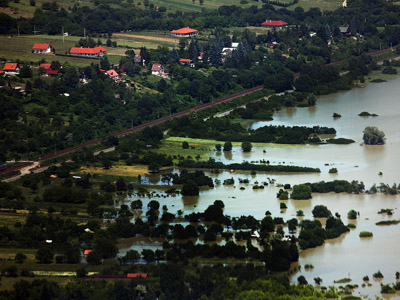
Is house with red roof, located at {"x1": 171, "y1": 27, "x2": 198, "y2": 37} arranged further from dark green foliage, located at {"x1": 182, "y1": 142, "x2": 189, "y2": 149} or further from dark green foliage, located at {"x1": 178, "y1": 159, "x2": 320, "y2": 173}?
dark green foliage, located at {"x1": 178, "y1": 159, "x2": 320, "y2": 173}

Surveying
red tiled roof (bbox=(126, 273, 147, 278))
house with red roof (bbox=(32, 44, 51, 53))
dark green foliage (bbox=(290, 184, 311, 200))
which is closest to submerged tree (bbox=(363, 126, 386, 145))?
dark green foliage (bbox=(290, 184, 311, 200))

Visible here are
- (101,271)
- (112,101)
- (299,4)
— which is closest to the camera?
(101,271)

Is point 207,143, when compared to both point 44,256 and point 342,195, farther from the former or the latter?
point 44,256

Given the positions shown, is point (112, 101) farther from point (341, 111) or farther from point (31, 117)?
point (341, 111)

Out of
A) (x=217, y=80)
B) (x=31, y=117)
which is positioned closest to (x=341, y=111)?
(x=217, y=80)

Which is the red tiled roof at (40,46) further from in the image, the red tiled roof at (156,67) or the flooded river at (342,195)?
the flooded river at (342,195)

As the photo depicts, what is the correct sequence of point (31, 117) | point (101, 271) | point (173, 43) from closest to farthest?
1. point (101, 271)
2. point (31, 117)
3. point (173, 43)

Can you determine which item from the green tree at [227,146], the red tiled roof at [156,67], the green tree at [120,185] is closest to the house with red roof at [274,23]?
the red tiled roof at [156,67]
